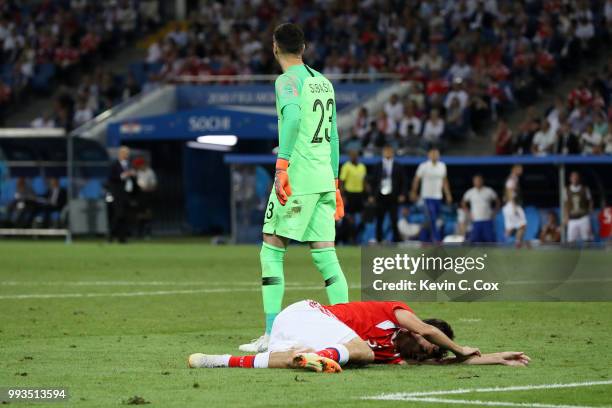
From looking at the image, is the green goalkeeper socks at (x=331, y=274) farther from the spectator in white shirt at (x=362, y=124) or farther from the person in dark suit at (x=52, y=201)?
the person in dark suit at (x=52, y=201)

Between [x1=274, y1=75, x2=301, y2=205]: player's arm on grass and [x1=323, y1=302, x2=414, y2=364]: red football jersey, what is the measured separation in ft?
4.36

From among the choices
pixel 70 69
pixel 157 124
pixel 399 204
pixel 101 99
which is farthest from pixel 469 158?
pixel 70 69

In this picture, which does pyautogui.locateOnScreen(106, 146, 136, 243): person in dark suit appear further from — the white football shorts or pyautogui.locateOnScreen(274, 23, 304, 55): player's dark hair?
the white football shorts

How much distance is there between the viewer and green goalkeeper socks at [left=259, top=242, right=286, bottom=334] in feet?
35.9

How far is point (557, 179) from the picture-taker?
96.6 ft

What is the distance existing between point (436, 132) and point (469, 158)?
2.78 metres

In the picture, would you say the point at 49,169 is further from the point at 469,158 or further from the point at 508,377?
the point at 508,377

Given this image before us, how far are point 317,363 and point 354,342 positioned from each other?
15.9 inches

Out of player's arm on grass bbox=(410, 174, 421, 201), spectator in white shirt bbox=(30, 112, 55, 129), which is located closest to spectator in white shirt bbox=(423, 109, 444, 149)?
player's arm on grass bbox=(410, 174, 421, 201)

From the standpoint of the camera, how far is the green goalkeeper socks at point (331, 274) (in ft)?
36.2

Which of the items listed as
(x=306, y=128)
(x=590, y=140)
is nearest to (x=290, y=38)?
(x=306, y=128)

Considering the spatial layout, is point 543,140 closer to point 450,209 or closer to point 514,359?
point 450,209

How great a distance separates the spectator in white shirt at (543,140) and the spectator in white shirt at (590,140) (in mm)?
626

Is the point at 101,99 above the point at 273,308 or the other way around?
above
